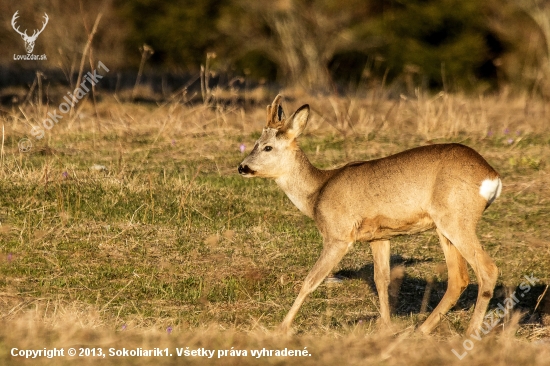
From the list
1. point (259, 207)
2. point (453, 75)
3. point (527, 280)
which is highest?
point (453, 75)

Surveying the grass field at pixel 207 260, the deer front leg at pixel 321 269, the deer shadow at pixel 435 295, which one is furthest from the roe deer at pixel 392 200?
the deer shadow at pixel 435 295

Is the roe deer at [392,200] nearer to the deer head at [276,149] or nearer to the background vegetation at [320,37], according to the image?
the deer head at [276,149]

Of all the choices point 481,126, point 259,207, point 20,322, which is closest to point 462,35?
point 481,126

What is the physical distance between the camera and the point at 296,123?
8.02 meters

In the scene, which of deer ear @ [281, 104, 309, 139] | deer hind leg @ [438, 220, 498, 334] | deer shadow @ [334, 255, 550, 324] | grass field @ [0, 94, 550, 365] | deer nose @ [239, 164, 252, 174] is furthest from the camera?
deer shadow @ [334, 255, 550, 324]

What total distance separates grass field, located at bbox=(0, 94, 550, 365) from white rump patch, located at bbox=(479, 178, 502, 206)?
0.96 m

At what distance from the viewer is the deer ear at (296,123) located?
26.2ft

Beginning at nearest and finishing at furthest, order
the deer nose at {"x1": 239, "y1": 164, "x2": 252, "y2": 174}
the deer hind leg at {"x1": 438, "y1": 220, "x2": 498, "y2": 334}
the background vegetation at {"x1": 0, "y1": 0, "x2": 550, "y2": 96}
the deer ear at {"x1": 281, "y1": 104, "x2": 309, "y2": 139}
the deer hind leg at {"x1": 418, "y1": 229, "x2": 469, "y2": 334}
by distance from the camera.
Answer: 1. the deer hind leg at {"x1": 438, "y1": 220, "x2": 498, "y2": 334}
2. the deer hind leg at {"x1": 418, "y1": 229, "x2": 469, "y2": 334}
3. the deer nose at {"x1": 239, "y1": 164, "x2": 252, "y2": 174}
4. the deer ear at {"x1": 281, "y1": 104, "x2": 309, "y2": 139}
5. the background vegetation at {"x1": 0, "y1": 0, "x2": 550, "y2": 96}

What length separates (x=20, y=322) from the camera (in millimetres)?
6172

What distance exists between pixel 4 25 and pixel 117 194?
27745 millimetres

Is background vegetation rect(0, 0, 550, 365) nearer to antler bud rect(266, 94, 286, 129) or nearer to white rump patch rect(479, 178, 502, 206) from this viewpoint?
white rump patch rect(479, 178, 502, 206)

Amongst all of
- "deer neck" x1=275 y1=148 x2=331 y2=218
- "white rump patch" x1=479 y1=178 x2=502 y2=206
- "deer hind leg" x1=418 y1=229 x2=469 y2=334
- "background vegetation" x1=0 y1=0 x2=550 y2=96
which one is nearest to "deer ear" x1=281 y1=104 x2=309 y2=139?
"deer neck" x1=275 y1=148 x2=331 y2=218

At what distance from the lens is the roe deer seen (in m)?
7.20

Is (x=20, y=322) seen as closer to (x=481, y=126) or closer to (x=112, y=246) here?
(x=112, y=246)
